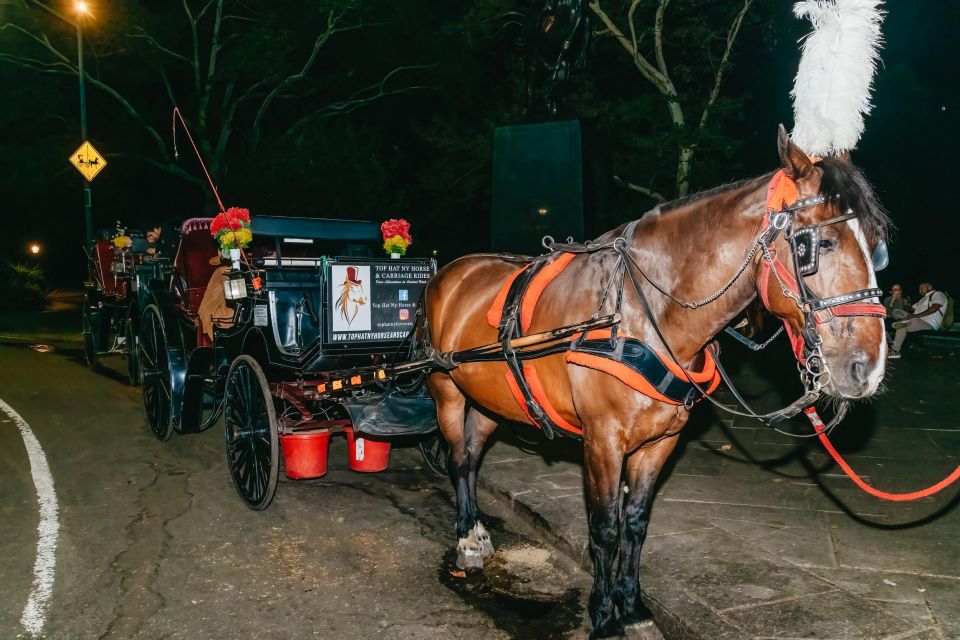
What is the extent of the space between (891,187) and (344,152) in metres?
15.2

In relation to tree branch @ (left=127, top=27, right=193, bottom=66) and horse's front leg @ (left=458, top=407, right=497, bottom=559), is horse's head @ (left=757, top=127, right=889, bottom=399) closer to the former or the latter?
horse's front leg @ (left=458, top=407, right=497, bottom=559)

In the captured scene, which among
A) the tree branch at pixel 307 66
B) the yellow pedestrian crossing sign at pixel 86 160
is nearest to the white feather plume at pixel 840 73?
the yellow pedestrian crossing sign at pixel 86 160

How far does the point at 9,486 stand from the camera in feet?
18.9

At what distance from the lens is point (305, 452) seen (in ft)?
18.3

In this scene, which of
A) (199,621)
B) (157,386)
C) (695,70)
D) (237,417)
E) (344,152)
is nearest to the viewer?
(199,621)

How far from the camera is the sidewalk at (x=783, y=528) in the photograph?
3.57 metres

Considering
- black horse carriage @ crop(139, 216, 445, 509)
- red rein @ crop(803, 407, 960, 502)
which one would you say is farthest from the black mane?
black horse carriage @ crop(139, 216, 445, 509)

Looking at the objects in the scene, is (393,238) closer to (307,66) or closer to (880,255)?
(880,255)

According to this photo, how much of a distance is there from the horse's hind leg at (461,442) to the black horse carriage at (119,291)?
4.91m

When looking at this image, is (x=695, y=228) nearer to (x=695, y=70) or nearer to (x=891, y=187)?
(x=695, y=70)

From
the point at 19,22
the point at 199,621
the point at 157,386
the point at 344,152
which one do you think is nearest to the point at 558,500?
the point at 199,621

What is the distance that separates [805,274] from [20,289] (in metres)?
27.4

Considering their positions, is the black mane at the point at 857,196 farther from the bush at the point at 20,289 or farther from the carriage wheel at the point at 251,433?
the bush at the point at 20,289

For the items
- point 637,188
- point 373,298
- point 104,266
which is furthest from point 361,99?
point 373,298
